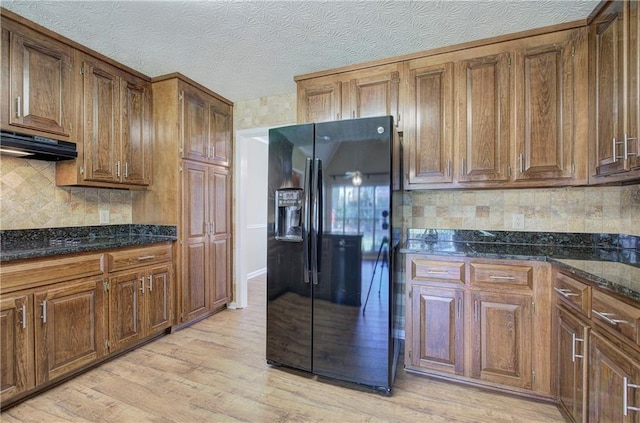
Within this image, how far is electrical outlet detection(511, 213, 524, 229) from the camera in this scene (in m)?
2.39

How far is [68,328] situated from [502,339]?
9.40 ft

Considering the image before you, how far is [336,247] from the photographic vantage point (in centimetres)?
199

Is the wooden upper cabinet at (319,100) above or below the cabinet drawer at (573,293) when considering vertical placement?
above

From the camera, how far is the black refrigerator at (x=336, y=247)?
1.91 metres

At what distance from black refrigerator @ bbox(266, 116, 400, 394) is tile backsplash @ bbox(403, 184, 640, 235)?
0.86 m

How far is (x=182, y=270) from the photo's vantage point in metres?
2.89

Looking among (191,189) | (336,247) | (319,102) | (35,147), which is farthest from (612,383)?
(35,147)

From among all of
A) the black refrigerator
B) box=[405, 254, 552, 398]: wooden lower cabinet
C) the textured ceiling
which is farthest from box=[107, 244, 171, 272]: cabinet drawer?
box=[405, 254, 552, 398]: wooden lower cabinet

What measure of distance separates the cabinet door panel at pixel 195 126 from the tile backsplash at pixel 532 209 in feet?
6.98

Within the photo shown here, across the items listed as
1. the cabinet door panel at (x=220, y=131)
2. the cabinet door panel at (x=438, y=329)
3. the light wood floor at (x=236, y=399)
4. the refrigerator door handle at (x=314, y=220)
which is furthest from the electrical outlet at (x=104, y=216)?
the cabinet door panel at (x=438, y=329)

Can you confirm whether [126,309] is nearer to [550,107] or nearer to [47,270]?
[47,270]

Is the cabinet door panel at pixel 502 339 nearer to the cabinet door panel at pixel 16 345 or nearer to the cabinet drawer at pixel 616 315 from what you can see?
the cabinet drawer at pixel 616 315

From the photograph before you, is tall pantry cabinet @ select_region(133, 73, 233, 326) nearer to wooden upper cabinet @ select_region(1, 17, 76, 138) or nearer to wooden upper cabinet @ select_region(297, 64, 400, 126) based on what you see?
wooden upper cabinet @ select_region(1, 17, 76, 138)

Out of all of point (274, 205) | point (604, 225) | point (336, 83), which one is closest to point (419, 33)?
point (336, 83)
